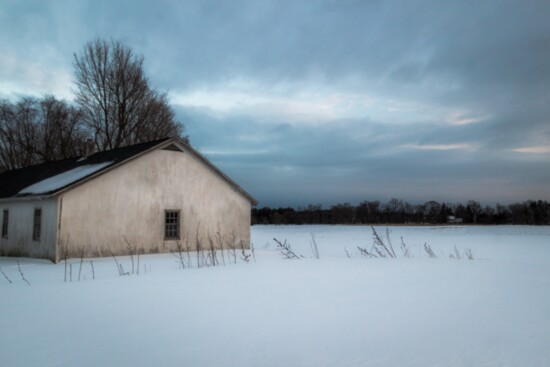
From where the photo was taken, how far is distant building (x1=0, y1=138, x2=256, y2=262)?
611 inches

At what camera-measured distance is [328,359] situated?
388 centimetres

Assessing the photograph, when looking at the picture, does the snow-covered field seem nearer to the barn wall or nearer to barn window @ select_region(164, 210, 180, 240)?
the barn wall

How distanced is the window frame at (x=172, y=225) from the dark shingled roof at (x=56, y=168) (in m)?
3.03

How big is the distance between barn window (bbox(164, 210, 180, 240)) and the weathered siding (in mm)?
4480

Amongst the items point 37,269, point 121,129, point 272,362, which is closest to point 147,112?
point 121,129

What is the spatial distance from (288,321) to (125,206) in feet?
43.5

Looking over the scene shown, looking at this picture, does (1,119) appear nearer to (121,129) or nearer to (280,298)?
(121,129)

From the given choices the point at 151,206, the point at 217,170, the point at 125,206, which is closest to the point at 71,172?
the point at 125,206

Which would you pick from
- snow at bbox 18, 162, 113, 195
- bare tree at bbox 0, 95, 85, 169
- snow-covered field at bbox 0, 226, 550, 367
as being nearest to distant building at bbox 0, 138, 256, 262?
snow at bbox 18, 162, 113, 195

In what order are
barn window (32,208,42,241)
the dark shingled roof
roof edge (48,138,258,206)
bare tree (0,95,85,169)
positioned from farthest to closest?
bare tree (0,95,85,169) < the dark shingled roof < barn window (32,208,42,241) < roof edge (48,138,258,206)

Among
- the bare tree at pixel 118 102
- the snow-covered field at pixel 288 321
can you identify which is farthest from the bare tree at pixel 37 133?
the snow-covered field at pixel 288 321

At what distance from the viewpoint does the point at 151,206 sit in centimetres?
1761

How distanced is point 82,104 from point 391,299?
34.9 m

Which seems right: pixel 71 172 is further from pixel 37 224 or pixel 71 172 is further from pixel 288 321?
pixel 288 321
